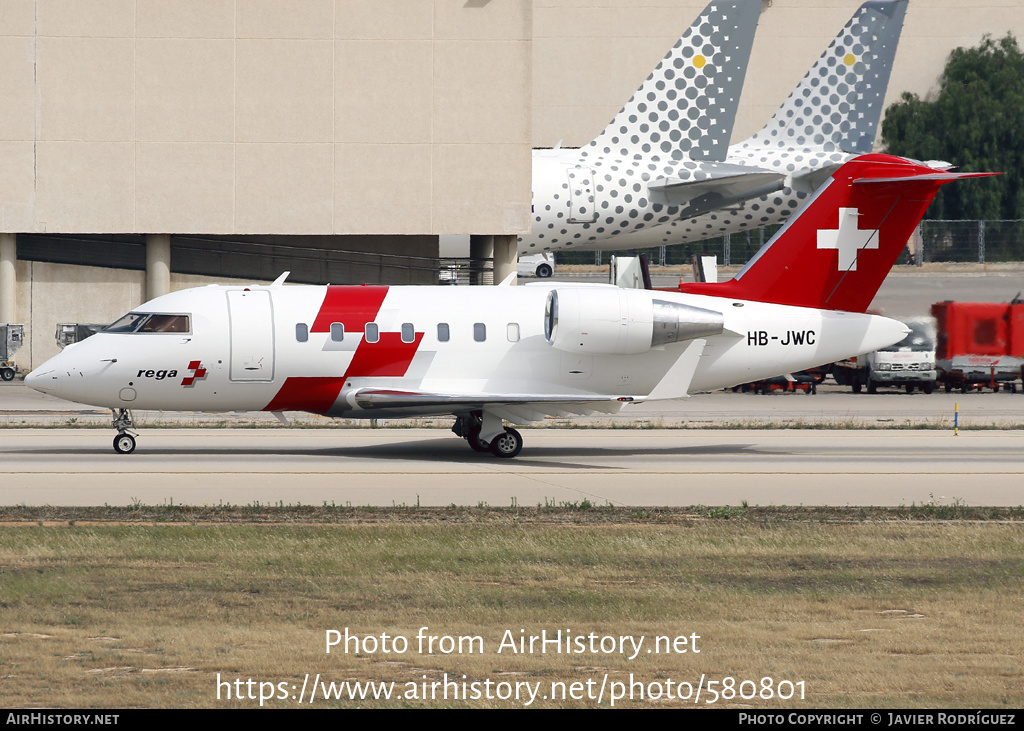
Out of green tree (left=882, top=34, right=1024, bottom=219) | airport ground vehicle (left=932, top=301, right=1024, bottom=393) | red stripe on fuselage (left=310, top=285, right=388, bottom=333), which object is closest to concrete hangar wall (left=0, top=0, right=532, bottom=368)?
airport ground vehicle (left=932, top=301, right=1024, bottom=393)

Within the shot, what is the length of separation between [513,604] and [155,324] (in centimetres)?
1379

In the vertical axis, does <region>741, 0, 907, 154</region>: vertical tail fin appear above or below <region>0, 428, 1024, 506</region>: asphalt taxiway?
above

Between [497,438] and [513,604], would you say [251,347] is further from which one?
[513,604]

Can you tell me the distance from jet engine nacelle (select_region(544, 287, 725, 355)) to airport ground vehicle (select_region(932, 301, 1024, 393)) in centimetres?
2038

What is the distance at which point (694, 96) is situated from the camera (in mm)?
47812

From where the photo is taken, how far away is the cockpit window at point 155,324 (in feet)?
78.0

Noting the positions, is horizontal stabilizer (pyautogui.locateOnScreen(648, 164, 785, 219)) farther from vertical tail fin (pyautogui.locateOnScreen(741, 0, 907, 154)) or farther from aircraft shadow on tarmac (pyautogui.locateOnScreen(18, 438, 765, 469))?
aircraft shadow on tarmac (pyautogui.locateOnScreen(18, 438, 765, 469))

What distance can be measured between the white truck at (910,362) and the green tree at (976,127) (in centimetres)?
3071

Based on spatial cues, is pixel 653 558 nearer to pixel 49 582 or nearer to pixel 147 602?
pixel 147 602

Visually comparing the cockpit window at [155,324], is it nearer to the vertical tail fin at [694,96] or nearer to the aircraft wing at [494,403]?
the aircraft wing at [494,403]

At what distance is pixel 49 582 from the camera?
12.9 m

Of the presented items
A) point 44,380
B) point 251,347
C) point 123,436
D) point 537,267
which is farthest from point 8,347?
point 537,267

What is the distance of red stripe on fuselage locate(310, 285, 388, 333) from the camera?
24.0m

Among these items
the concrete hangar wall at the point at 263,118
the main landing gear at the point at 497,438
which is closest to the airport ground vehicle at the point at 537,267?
the concrete hangar wall at the point at 263,118
